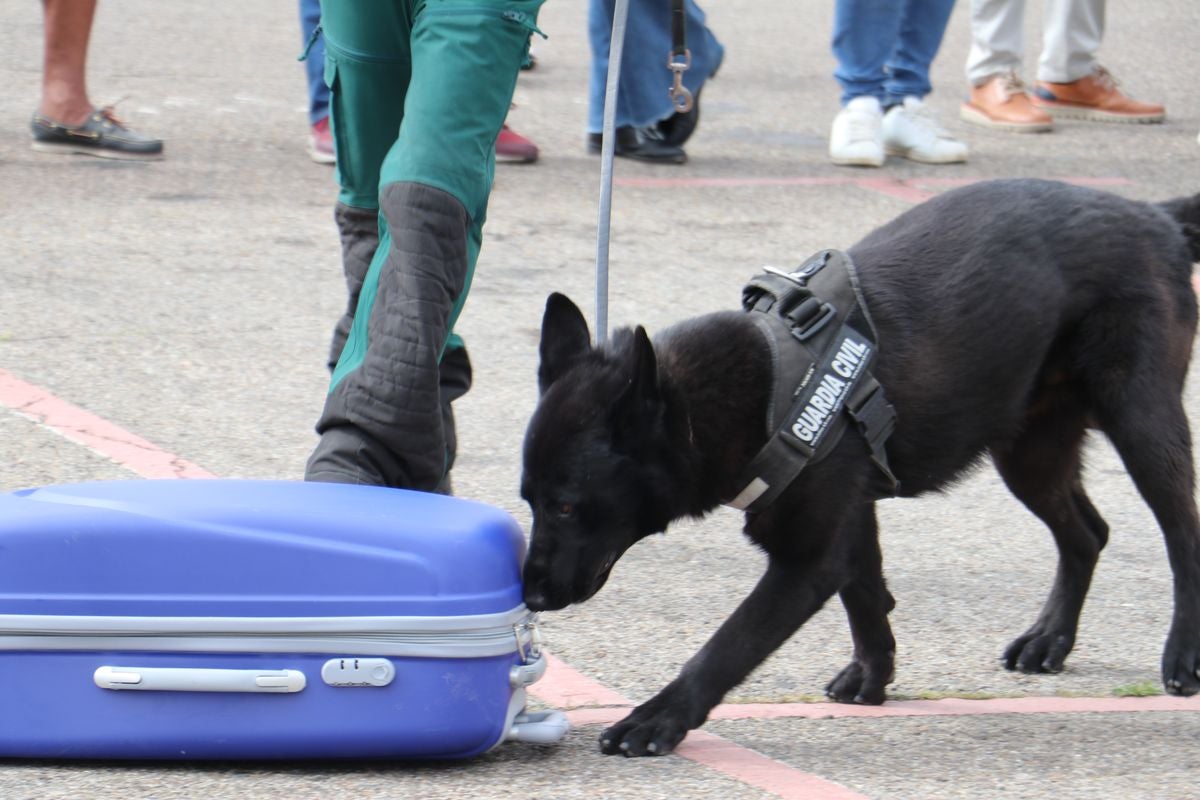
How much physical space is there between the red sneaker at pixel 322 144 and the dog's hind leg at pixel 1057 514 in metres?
4.21

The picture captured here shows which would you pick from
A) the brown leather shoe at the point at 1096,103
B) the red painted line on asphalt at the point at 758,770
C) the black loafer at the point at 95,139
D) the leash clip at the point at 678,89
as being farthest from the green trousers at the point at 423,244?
the brown leather shoe at the point at 1096,103

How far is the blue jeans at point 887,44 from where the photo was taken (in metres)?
7.30

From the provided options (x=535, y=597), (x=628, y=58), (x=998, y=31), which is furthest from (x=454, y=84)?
(x=998, y=31)

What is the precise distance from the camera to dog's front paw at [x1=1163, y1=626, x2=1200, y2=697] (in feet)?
10.7

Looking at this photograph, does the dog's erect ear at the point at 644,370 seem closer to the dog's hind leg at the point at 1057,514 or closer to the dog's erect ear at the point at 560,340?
the dog's erect ear at the point at 560,340

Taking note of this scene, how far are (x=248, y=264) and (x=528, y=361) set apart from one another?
51.8 inches

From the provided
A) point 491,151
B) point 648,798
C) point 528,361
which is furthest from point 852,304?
point 528,361

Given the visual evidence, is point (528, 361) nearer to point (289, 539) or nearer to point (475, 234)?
point (475, 234)

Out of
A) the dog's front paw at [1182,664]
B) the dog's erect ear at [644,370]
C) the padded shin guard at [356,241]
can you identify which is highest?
the dog's erect ear at [644,370]

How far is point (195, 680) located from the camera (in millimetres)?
2654

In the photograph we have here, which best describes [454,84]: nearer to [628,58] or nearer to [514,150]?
[628,58]

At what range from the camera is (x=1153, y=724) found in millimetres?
3211

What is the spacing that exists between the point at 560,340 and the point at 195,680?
0.93 meters

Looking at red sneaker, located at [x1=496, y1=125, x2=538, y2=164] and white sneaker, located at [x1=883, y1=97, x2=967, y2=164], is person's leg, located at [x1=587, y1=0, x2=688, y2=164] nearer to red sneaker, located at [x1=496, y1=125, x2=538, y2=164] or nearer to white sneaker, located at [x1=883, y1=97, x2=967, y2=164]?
red sneaker, located at [x1=496, y1=125, x2=538, y2=164]
